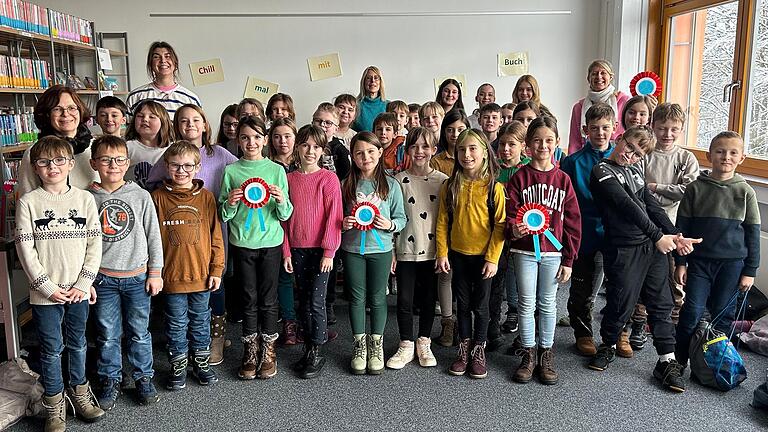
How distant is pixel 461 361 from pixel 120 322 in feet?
4.80

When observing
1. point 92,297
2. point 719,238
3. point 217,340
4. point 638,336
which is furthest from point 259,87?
point 719,238

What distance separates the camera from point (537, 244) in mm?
2559

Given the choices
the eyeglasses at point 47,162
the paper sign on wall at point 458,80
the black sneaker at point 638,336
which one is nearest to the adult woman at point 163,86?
the eyeglasses at point 47,162

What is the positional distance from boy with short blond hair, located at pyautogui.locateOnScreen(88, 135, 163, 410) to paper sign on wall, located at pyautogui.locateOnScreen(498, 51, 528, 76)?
4093mm

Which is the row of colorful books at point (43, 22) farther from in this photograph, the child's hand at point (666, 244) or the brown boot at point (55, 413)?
the child's hand at point (666, 244)

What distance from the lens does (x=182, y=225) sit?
250 centimetres

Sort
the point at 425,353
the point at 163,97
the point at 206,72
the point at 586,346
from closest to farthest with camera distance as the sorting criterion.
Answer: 1. the point at 425,353
2. the point at 586,346
3. the point at 163,97
4. the point at 206,72

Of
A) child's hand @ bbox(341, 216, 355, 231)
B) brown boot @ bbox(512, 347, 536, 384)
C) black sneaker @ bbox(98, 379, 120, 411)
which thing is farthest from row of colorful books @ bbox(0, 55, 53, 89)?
brown boot @ bbox(512, 347, 536, 384)

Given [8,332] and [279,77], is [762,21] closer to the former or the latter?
[279,77]

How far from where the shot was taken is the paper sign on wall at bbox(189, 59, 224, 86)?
5555 mm

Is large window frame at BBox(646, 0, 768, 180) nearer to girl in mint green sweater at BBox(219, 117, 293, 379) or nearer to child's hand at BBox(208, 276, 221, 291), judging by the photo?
girl in mint green sweater at BBox(219, 117, 293, 379)

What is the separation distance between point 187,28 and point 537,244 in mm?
4211

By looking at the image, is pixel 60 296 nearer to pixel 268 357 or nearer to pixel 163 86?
pixel 268 357

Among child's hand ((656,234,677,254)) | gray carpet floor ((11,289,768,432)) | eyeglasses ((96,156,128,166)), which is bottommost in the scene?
gray carpet floor ((11,289,768,432))
